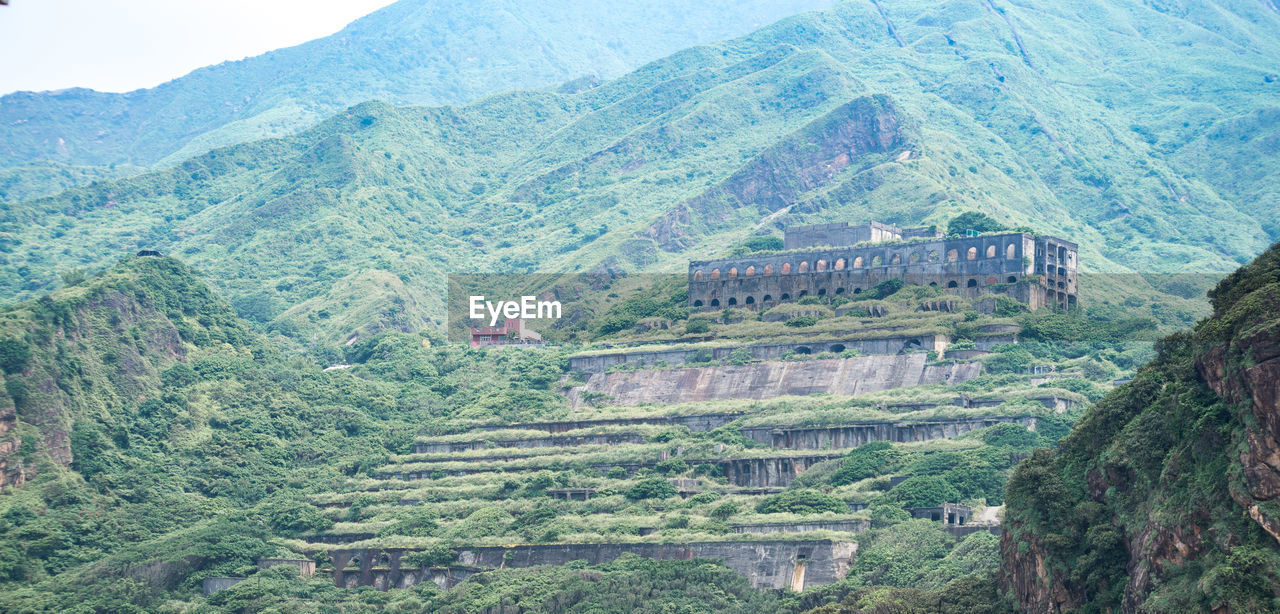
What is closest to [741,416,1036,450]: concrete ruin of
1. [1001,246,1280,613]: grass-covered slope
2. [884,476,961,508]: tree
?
[884,476,961,508]: tree

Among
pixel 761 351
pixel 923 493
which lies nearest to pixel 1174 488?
pixel 923 493

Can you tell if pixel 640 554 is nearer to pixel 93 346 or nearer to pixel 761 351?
pixel 761 351

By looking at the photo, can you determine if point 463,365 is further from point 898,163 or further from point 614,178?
point 614,178

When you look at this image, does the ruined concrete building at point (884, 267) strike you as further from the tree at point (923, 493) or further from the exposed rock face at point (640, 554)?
the exposed rock face at point (640, 554)

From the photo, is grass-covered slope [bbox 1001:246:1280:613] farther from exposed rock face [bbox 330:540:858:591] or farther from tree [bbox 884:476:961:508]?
tree [bbox 884:476:961:508]

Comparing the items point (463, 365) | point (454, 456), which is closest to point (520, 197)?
point (463, 365)
